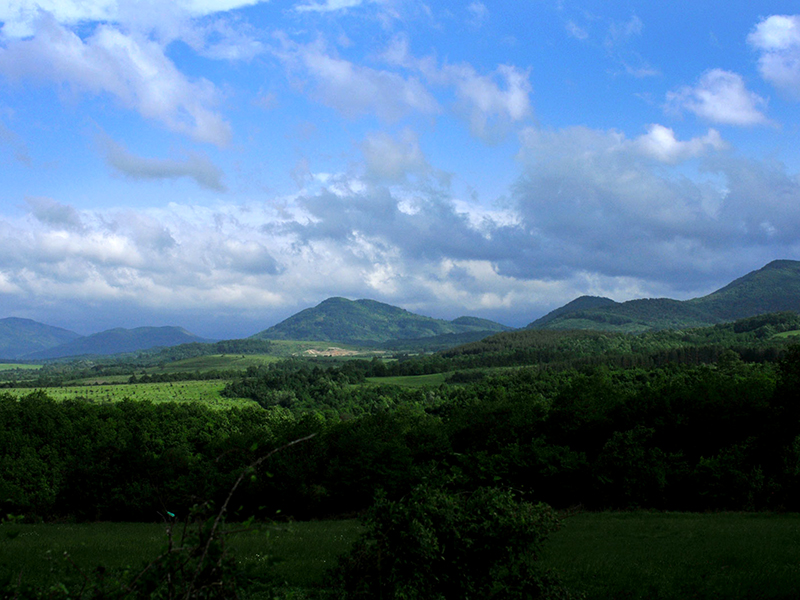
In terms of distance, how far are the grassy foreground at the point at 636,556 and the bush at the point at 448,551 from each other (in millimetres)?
1821

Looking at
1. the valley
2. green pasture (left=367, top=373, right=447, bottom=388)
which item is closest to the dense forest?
the valley

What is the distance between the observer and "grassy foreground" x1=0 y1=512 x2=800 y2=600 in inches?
546

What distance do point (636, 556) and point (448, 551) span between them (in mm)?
11656

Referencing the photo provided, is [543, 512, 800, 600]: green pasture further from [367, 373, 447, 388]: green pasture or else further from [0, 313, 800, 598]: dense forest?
[367, 373, 447, 388]: green pasture

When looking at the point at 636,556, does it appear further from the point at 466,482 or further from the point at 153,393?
the point at 153,393

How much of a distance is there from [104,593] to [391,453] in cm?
3624

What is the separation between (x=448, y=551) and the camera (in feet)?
30.2

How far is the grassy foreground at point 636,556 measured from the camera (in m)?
13.9

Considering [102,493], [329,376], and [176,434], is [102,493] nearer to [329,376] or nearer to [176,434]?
[176,434]

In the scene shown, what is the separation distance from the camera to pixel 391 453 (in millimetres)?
40312

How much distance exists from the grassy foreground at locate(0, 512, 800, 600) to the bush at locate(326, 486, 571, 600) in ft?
5.97

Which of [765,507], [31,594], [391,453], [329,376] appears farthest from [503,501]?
[329,376]

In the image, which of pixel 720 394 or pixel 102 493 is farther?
pixel 102 493

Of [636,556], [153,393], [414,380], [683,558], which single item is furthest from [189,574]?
[414,380]
